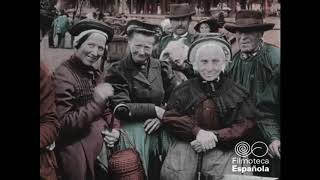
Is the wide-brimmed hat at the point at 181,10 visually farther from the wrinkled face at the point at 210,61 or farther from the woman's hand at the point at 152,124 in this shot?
the woman's hand at the point at 152,124

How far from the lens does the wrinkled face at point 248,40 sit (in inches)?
137

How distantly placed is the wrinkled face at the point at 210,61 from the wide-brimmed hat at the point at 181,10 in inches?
10.9

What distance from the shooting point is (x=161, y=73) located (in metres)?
3.52

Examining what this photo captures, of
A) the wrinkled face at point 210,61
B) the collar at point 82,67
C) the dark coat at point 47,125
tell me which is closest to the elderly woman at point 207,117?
the wrinkled face at point 210,61

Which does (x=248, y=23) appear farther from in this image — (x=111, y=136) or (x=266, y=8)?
(x=111, y=136)

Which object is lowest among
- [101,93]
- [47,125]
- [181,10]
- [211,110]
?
[47,125]

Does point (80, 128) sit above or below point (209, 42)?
below

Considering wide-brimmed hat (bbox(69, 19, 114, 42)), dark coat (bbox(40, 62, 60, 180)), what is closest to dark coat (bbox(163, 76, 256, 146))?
wide-brimmed hat (bbox(69, 19, 114, 42))

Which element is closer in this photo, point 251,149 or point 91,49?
point 251,149

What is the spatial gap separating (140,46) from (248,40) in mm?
797

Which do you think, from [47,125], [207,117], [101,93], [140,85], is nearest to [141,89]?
[140,85]

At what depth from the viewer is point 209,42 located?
3.50 m
